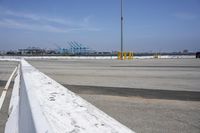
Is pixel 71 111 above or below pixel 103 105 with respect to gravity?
above

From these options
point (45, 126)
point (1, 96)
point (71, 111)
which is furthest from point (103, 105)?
point (45, 126)

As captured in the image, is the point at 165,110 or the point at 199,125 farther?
the point at 165,110

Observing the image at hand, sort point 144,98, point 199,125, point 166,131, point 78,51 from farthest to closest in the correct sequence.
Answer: point 78,51
point 144,98
point 199,125
point 166,131

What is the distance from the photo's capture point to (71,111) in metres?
1.92

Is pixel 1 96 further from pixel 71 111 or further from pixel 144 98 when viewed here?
pixel 71 111

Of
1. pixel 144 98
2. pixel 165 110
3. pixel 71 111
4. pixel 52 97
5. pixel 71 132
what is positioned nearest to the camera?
pixel 71 132

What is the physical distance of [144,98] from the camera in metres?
7.29

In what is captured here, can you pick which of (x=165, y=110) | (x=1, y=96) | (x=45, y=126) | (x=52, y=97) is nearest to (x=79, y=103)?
(x=52, y=97)

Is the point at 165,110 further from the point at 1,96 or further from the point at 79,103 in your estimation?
the point at 1,96

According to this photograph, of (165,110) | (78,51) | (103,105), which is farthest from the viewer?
(78,51)

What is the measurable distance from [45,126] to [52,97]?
97 centimetres

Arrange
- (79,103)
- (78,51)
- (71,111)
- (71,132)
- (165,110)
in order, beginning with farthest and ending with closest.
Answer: (78,51) < (165,110) < (79,103) < (71,111) < (71,132)

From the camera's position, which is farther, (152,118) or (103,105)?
(103,105)

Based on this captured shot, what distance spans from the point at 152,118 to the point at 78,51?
185411 mm
